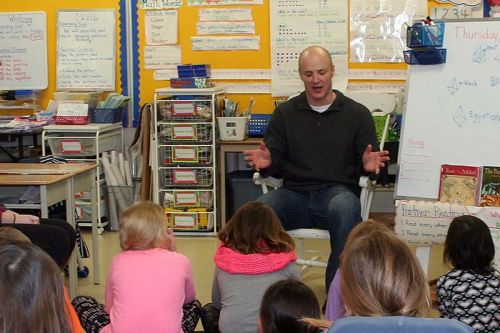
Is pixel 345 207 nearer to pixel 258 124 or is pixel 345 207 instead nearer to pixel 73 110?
pixel 258 124

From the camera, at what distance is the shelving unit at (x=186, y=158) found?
527 cm

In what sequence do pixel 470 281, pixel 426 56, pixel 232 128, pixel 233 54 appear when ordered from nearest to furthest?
pixel 470 281 < pixel 426 56 < pixel 232 128 < pixel 233 54

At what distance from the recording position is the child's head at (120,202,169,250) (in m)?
2.61

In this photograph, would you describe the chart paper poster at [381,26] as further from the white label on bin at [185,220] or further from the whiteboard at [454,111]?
the whiteboard at [454,111]

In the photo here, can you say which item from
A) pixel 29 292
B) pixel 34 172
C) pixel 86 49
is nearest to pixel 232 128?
pixel 86 49

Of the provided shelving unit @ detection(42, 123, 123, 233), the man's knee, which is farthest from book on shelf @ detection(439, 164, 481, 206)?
shelving unit @ detection(42, 123, 123, 233)

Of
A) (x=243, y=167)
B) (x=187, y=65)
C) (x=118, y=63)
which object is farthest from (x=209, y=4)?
(x=243, y=167)

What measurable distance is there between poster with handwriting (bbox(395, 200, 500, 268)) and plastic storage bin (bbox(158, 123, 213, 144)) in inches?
86.5

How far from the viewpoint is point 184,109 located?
526 centimetres

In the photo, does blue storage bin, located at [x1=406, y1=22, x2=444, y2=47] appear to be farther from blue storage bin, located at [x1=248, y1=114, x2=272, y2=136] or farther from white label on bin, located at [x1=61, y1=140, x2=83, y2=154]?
white label on bin, located at [x1=61, y1=140, x2=83, y2=154]

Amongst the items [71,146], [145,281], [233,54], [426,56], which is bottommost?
[145,281]

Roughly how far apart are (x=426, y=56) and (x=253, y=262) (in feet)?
4.95

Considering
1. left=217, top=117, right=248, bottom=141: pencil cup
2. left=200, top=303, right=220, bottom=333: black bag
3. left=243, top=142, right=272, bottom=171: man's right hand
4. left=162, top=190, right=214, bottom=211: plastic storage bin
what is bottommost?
left=200, top=303, right=220, bottom=333: black bag

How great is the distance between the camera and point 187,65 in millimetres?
5508
